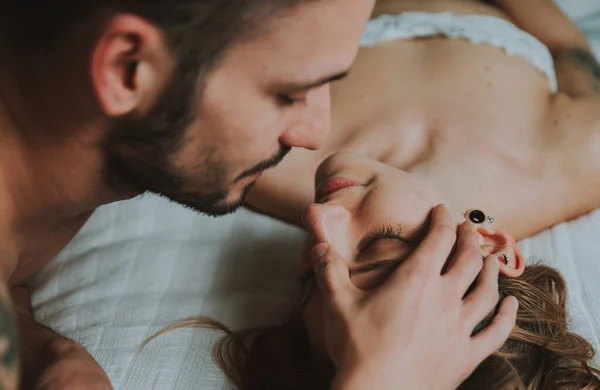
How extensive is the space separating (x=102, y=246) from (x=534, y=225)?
0.81 meters

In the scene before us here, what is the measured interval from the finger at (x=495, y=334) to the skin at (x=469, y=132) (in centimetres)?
27

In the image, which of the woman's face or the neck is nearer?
the neck

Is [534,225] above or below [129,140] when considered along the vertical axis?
below

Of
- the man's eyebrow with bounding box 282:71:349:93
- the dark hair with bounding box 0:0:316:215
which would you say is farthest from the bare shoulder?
the dark hair with bounding box 0:0:316:215

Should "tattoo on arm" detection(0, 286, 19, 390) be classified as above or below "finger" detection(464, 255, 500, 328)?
above

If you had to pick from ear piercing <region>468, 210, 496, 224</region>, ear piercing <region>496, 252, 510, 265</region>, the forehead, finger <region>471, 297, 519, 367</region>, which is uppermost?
the forehead

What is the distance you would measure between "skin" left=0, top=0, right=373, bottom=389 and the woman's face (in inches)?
6.6

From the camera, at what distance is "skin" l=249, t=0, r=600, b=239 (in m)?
1.25

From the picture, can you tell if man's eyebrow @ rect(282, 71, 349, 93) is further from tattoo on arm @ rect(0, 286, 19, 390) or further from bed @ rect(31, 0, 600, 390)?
bed @ rect(31, 0, 600, 390)

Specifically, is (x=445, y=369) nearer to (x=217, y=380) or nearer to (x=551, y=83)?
(x=217, y=380)

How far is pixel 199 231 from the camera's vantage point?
1304 millimetres

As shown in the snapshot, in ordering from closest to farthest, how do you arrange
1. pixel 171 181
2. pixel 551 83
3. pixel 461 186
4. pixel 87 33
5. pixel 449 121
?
pixel 87 33 < pixel 171 181 < pixel 461 186 < pixel 449 121 < pixel 551 83

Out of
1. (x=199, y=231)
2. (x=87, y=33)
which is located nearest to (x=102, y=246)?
(x=199, y=231)

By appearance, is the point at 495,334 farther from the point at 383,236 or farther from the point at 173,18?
the point at 173,18
